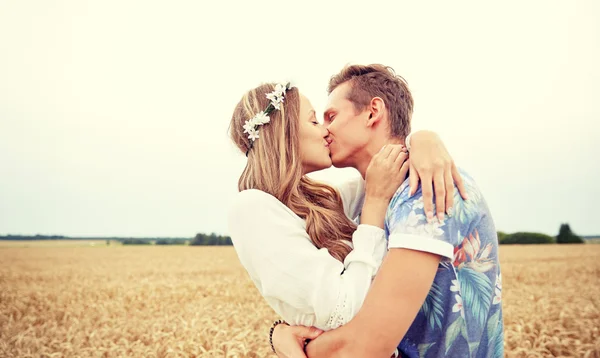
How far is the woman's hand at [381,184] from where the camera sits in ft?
8.80

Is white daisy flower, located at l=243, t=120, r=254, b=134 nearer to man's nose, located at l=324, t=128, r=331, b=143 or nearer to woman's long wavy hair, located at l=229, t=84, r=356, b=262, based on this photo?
woman's long wavy hair, located at l=229, t=84, r=356, b=262

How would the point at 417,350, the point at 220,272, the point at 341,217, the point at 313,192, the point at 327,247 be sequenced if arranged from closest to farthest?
1. the point at 417,350
2. the point at 327,247
3. the point at 341,217
4. the point at 313,192
5. the point at 220,272

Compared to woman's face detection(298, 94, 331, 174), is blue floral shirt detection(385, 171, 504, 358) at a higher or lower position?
Result: lower

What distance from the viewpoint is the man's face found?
340cm

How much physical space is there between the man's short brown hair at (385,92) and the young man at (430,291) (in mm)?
898

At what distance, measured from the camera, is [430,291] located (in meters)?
2.54

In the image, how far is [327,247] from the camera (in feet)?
9.56

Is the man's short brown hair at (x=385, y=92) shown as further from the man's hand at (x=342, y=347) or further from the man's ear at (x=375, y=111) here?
the man's hand at (x=342, y=347)

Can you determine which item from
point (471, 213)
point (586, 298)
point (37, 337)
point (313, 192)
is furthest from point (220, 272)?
point (471, 213)

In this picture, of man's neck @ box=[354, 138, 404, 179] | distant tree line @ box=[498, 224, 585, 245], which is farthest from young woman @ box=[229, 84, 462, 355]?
distant tree line @ box=[498, 224, 585, 245]

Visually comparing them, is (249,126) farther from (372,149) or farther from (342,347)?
(342,347)

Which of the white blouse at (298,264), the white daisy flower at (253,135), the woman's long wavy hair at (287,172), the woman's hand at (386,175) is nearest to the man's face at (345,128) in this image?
the woman's long wavy hair at (287,172)

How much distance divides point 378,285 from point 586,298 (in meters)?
11.4

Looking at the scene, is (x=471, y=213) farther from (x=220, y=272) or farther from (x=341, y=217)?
(x=220, y=272)
